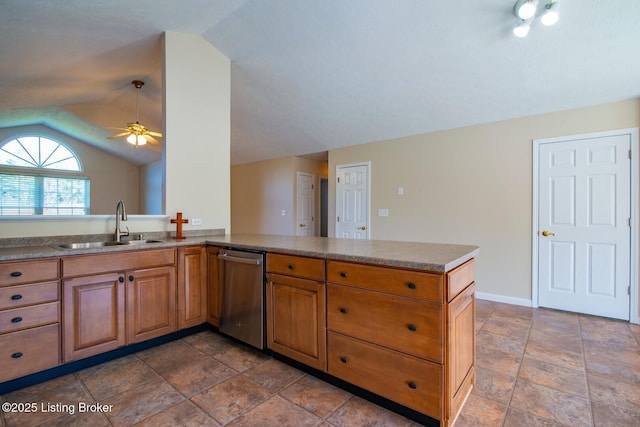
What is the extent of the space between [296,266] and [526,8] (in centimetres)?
247

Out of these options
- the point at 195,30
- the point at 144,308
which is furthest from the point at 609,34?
the point at 144,308

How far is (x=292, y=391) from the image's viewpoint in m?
1.78

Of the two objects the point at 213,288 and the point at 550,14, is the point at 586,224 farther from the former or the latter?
the point at 213,288

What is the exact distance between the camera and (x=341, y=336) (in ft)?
5.68

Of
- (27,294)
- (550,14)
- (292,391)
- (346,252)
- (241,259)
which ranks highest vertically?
(550,14)

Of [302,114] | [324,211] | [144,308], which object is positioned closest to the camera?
[144,308]

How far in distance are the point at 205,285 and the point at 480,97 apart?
3.53 meters

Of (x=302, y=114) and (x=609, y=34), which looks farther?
(x=302, y=114)

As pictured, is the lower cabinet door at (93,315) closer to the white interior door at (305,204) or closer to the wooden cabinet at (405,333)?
the wooden cabinet at (405,333)

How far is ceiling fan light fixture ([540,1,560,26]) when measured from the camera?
6.85 ft

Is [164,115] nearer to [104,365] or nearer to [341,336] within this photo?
[104,365]

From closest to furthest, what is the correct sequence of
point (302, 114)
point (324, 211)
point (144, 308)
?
point (144, 308) → point (302, 114) → point (324, 211)

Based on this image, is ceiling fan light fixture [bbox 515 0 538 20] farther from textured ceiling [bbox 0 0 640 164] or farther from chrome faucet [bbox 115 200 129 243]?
chrome faucet [bbox 115 200 129 243]

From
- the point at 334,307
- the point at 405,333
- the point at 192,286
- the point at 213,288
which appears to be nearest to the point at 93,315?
the point at 192,286
